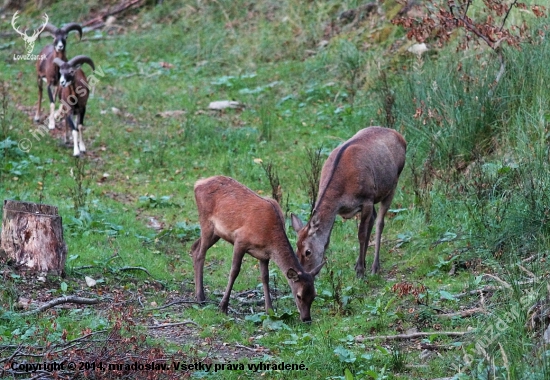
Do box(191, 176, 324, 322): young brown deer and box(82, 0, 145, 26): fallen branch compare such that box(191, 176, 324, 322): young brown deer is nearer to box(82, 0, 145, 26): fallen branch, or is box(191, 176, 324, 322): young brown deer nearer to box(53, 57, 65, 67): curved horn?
box(53, 57, 65, 67): curved horn

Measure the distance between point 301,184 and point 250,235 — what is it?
4891mm

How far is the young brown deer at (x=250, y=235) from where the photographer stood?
8664 millimetres

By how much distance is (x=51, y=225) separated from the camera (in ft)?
30.3

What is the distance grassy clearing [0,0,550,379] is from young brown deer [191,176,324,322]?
1.05 feet

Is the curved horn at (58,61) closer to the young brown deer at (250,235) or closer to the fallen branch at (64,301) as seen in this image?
the young brown deer at (250,235)

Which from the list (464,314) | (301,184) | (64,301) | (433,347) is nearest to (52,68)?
(301,184)

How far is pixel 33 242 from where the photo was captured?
9203 millimetres

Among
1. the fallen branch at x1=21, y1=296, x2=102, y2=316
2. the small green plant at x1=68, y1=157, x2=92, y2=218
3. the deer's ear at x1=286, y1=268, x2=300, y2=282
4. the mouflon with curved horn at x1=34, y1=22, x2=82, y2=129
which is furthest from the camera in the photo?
the mouflon with curved horn at x1=34, y1=22, x2=82, y2=129

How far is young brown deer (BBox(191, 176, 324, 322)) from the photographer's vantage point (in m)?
8.66

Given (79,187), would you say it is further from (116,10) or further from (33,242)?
(116,10)

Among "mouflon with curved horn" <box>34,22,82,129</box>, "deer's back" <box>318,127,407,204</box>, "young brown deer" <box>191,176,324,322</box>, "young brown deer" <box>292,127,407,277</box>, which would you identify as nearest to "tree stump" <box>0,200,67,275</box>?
"young brown deer" <box>191,176,324,322</box>

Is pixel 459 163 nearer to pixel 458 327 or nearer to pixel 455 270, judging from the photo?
pixel 455 270

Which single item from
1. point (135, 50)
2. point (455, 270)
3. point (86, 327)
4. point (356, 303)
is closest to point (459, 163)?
point (455, 270)

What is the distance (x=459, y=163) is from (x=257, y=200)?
4.09m
